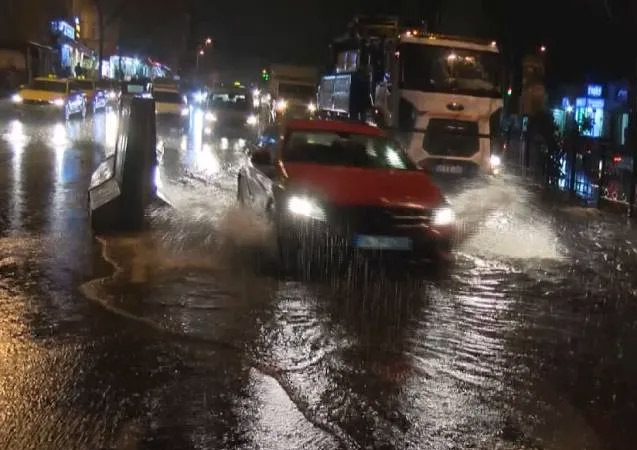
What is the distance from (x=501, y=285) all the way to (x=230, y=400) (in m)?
4.70

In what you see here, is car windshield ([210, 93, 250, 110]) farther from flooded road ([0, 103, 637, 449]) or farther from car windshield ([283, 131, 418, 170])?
car windshield ([283, 131, 418, 170])

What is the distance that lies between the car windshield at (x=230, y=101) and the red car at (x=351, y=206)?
Result: 24.7 meters

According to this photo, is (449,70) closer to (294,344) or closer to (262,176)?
(262,176)

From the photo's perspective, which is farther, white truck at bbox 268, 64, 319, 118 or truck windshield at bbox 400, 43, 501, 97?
white truck at bbox 268, 64, 319, 118

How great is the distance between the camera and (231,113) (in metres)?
34.9

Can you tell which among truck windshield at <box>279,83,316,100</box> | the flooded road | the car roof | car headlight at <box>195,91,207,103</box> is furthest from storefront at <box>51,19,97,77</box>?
the flooded road

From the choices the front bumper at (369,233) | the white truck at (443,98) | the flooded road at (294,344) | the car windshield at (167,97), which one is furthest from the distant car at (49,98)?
the front bumper at (369,233)

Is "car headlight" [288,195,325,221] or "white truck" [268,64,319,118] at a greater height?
"white truck" [268,64,319,118]

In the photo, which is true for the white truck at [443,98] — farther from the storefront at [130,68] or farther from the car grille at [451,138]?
the storefront at [130,68]

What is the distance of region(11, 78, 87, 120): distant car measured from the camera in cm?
3719

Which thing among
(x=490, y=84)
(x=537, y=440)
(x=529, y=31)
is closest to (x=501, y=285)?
(x=537, y=440)

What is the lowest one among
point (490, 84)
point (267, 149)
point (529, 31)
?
point (267, 149)

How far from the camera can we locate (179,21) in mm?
107000

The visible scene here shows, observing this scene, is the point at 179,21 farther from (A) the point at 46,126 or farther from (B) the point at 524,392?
(B) the point at 524,392
